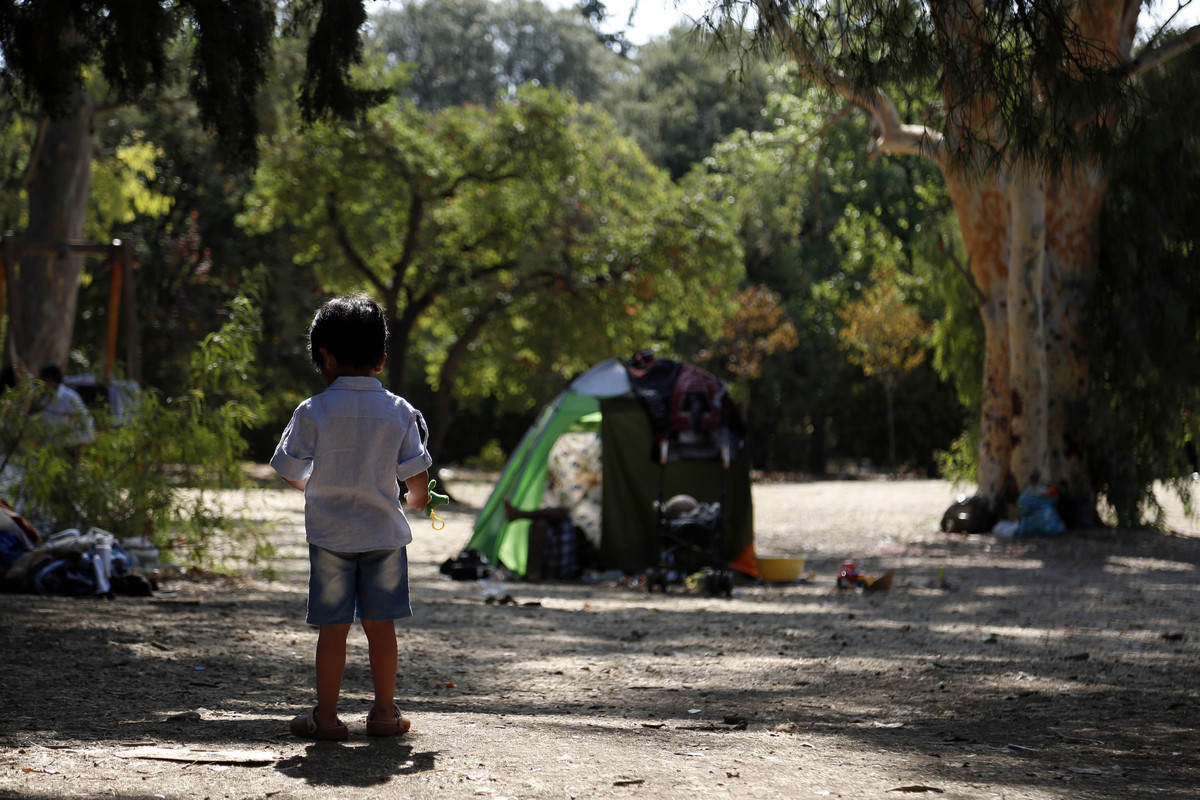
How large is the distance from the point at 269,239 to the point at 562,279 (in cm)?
962

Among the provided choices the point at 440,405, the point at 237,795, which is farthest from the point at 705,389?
the point at 440,405

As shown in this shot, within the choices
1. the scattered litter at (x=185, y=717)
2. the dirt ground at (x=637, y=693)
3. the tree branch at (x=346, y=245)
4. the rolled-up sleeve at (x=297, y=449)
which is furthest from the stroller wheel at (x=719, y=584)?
the tree branch at (x=346, y=245)

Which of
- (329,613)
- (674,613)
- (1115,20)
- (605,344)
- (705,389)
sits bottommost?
Answer: (674,613)

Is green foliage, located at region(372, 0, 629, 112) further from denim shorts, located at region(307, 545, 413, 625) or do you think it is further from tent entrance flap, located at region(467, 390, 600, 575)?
denim shorts, located at region(307, 545, 413, 625)

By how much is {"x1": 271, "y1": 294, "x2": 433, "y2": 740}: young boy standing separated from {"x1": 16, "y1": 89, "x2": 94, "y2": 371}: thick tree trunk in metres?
11.4

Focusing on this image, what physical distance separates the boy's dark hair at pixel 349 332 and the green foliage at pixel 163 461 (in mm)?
4343

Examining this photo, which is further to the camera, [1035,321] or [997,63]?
[1035,321]

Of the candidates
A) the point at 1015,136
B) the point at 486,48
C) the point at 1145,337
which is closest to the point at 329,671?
the point at 1015,136

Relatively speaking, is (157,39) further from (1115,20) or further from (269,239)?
(269,239)

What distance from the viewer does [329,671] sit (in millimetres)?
3713

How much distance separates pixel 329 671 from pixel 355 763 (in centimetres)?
36

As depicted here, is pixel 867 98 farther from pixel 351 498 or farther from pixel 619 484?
pixel 619 484

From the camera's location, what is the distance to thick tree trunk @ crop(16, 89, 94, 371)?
13.8 m

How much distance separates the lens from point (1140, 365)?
1192 cm
